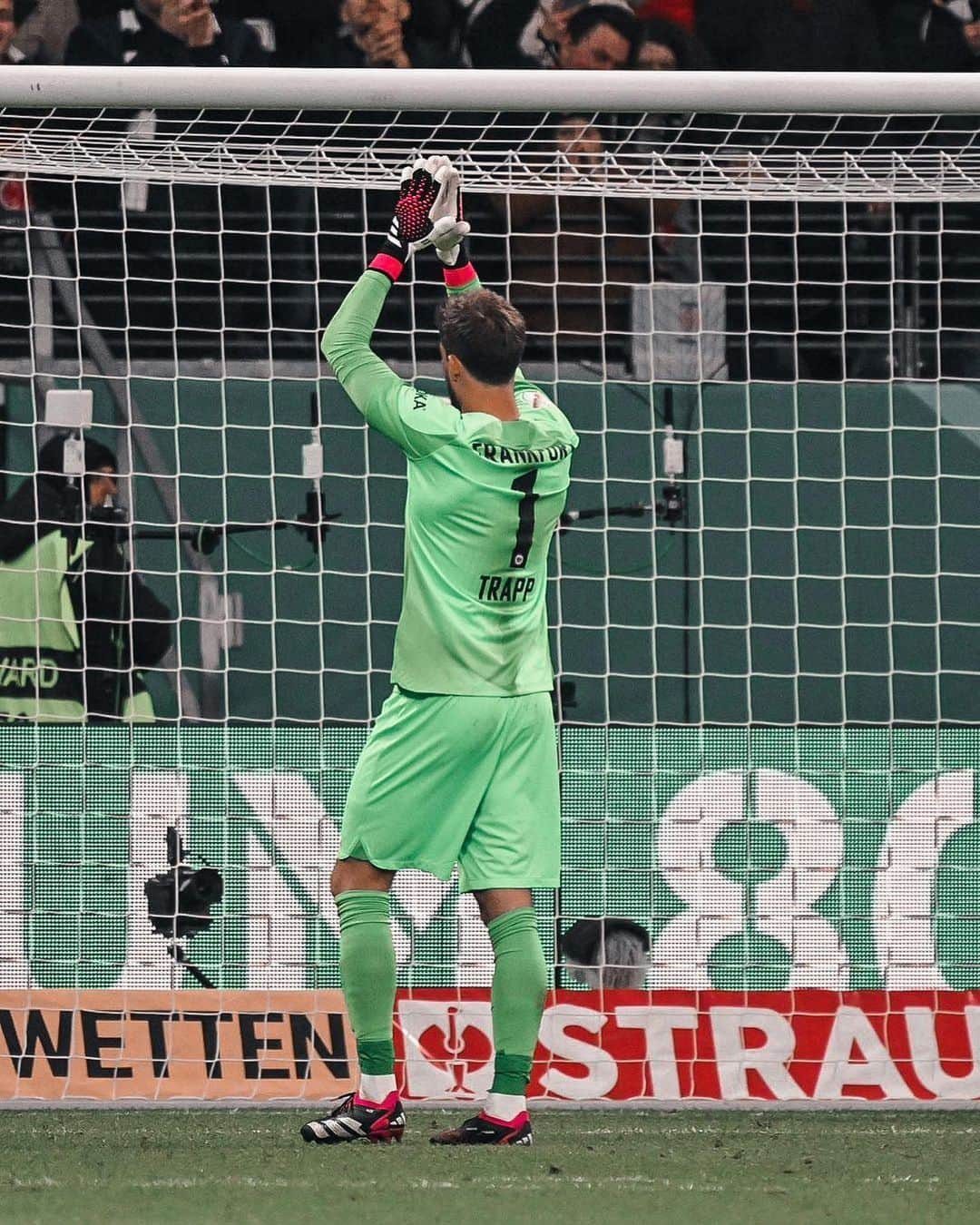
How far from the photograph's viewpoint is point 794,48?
26.0ft

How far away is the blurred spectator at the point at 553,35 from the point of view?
7.74 m

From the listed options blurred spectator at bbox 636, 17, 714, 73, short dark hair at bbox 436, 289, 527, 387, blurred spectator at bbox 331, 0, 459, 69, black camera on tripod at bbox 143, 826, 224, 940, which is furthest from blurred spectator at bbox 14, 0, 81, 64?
short dark hair at bbox 436, 289, 527, 387

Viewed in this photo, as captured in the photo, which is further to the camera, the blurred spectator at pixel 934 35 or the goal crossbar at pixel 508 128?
the blurred spectator at pixel 934 35

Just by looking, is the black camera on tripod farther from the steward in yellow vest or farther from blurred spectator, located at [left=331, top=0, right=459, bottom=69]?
blurred spectator, located at [left=331, top=0, right=459, bottom=69]

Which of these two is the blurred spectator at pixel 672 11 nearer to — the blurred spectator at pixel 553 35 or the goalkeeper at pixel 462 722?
the blurred spectator at pixel 553 35

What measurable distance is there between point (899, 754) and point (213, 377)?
2.40m

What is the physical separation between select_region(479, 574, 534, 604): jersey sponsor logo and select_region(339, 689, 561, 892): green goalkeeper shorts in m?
0.20

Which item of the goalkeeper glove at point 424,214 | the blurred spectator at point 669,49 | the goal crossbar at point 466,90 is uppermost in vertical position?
the blurred spectator at point 669,49

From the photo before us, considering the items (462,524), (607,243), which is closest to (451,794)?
(462,524)

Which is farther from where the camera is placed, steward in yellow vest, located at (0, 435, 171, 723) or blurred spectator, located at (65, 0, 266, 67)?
blurred spectator, located at (65, 0, 266, 67)

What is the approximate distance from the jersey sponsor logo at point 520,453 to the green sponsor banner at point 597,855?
1726mm

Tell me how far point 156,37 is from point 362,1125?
16.2ft

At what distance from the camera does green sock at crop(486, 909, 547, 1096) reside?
3990 mm

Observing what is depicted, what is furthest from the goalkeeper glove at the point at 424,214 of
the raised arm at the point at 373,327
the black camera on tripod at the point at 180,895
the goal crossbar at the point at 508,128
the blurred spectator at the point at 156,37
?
the blurred spectator at the point at 156,37
